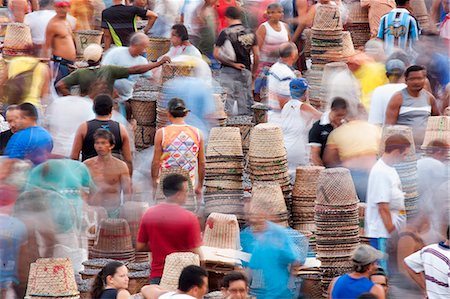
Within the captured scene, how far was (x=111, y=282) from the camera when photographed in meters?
11.0

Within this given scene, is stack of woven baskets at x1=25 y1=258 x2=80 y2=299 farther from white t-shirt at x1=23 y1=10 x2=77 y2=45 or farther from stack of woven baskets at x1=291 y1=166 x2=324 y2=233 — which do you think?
white t-shirt at x1=23 y1=10 x2=77 y2=45

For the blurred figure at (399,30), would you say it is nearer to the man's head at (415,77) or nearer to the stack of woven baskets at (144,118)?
the stack of woven baskets at (144,118)

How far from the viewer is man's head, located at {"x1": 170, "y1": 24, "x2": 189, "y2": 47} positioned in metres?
16.6

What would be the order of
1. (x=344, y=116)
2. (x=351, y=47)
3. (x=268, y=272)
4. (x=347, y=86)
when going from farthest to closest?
(x=351, y=47), (x=347, y=86), (x=344, y=116), (x=268, y=272)

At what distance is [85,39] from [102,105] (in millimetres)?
5649

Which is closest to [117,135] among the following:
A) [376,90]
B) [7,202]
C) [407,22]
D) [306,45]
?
[7,202]

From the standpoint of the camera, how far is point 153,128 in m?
16.3

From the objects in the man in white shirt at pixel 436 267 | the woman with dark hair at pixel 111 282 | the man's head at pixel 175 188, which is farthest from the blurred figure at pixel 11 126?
the man in white shirt at pixel 436 267

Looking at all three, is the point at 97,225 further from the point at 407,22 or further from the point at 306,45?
the point at 306,45

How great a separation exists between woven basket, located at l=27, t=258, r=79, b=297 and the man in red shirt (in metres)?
0.79

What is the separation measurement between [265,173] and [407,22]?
3.32 m

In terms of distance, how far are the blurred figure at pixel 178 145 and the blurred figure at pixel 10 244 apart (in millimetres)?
1864

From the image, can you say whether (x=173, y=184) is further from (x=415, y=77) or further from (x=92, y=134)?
(x=415, y=77)

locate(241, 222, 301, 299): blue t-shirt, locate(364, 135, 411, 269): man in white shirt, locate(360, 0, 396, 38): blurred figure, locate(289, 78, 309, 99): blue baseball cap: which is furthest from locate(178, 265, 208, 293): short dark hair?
locate(360, 0, 396, 38): blurred figure
